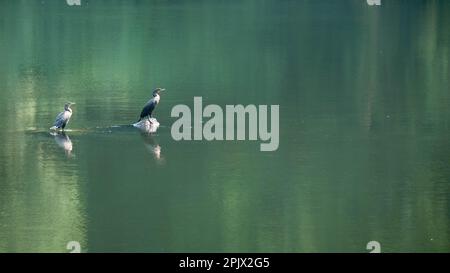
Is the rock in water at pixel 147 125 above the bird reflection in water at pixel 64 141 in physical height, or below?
above

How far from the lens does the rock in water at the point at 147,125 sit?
17578mm

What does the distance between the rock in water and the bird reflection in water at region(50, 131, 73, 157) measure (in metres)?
0.96

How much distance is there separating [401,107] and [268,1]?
2041 centimetres

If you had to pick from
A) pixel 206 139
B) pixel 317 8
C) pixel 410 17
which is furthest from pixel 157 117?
pixel 317 8

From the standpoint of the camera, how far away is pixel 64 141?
17062mm

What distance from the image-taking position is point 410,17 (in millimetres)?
34562

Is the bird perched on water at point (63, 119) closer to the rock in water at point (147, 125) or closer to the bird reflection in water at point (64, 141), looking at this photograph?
the bird reflection in water at point (64, 141)

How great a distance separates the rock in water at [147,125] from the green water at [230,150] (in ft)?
0.42

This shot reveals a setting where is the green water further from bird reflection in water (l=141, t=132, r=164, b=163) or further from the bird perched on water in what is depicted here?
the bird perched on water

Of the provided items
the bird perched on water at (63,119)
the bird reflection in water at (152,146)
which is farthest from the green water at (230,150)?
the bird perched on water at (63,119)

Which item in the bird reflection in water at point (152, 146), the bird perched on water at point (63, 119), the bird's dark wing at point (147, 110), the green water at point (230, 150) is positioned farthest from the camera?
the bird's dark wing at point (147, 110)
